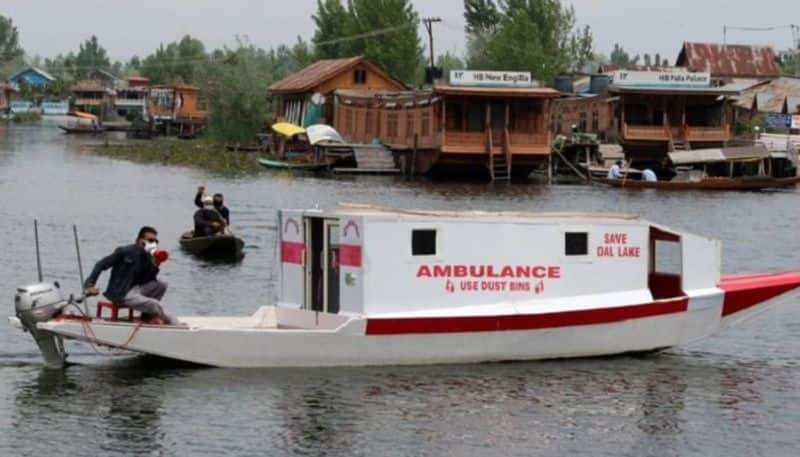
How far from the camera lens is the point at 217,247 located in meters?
37.4

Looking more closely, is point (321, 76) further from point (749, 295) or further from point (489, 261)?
point (489, 261)


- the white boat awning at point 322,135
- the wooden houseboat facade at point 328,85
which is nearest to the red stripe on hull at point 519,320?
the white boat awning at point 322,135

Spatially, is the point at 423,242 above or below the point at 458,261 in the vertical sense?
above

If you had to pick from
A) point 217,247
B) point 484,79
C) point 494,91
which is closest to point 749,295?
point 217,247

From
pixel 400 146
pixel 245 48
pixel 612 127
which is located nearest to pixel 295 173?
pixel 400 146

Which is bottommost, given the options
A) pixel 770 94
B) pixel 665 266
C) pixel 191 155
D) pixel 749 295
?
pixel 749 295

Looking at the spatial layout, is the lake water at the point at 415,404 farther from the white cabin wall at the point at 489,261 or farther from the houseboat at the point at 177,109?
the houseboat at the point at 177,109

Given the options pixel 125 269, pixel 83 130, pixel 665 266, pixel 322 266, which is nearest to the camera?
pixel 125 269

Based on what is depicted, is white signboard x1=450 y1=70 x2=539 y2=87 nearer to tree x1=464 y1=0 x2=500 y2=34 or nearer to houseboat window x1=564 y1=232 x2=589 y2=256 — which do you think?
houseboat window x1=564 y1=232 x2=589 y2=256

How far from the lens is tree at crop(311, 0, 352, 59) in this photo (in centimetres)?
12106

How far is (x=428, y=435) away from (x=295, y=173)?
54.7 m

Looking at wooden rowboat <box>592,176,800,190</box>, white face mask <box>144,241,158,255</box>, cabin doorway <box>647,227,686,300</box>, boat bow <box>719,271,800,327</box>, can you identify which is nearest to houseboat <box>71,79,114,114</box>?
wooden rowboat <box>592,176,800,190</box>

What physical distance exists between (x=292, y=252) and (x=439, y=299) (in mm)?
2386

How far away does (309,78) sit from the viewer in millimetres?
94812
